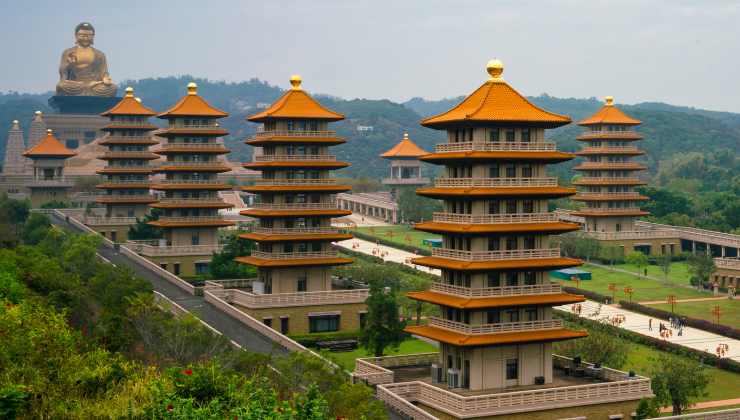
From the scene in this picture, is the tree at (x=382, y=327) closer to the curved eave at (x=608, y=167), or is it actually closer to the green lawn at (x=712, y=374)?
the green lawn at (x=712, y=374)

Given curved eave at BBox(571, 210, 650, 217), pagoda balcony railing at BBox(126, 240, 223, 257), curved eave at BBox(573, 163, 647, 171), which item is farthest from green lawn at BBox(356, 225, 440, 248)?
pagoda balcony railing at BBox(126, 240, 223, 257)

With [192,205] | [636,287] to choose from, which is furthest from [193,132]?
[636,287]

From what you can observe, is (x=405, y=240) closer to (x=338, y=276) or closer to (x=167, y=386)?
(x=338, y=276)

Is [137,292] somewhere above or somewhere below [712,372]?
above

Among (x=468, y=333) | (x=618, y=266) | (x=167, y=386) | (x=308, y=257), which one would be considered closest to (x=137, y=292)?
(x=308, y=257)

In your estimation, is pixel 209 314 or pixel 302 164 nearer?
pixel 209 314

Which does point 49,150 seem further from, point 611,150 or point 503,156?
point 503,156

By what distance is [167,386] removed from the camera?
42.2 meters

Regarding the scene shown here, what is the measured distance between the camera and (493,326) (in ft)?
205

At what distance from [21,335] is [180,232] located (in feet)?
220

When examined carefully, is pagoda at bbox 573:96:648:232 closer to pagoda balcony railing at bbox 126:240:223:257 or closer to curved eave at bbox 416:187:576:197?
pagoda balcony railing at bbox 126:240:223:257

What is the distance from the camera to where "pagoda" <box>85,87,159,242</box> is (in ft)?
419

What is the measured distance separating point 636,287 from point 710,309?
A: 44.2 feet

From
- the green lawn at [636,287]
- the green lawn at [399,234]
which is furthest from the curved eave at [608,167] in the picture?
the green lawn at [399,234]
